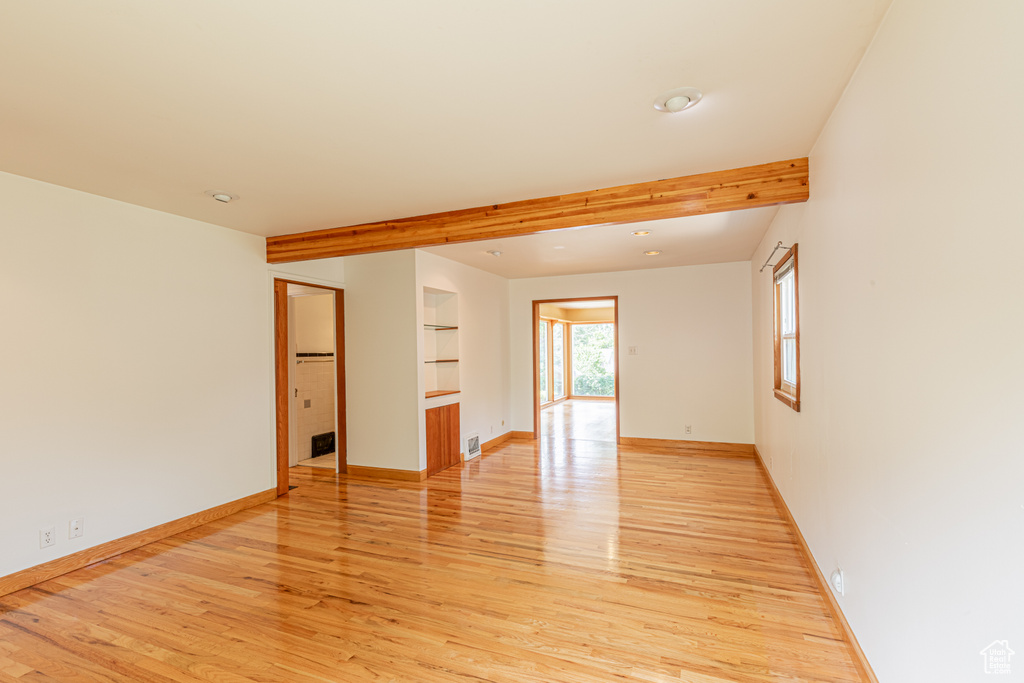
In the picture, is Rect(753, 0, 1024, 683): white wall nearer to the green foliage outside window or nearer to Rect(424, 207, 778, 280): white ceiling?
Rect(424, 207, 778, 280): white ceiling

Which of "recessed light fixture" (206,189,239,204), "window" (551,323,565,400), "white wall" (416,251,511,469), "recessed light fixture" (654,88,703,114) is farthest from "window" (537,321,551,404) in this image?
"recessed light fixture" (654,88,703,114)

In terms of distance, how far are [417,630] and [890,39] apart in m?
2.99

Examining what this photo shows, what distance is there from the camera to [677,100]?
2035 millimetres

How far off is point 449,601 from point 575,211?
8.27 feet

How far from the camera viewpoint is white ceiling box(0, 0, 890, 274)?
1.53m

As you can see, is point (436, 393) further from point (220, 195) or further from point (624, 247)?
point (220, 195)

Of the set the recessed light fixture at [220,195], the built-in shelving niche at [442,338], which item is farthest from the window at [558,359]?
the recessed light fixture at [220,195]

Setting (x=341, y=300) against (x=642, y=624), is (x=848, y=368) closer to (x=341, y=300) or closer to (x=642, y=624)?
(x=642, y=624)

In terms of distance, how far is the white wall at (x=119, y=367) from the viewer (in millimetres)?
2820

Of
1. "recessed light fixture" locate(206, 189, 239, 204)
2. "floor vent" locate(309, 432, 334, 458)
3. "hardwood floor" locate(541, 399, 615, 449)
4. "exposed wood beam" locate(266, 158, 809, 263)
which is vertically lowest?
"hardwood floor" locate(541, 399, 615, 449)

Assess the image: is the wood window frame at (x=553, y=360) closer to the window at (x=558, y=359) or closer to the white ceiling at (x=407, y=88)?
the window at (x=558, y=359)

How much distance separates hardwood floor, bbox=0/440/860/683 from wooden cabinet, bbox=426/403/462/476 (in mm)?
974

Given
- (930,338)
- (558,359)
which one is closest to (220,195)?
(930,338)

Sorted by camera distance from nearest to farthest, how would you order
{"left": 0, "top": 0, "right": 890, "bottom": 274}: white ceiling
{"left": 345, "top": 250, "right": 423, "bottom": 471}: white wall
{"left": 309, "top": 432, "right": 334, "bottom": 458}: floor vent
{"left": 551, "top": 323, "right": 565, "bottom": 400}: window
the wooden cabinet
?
{"left": 0, "top": 0, "right": 890, "bottom": 274}: white ceiling → {"left": 345, "top": 250, "right": 423, "bottom": 471}: white wall → the wooden cabinet → {"left": 309, "top": 432, "right": 334, "bottom": 458}: floor vent → {"left": 551, "top": 323, "right": 565, "bottom": 400}: window
